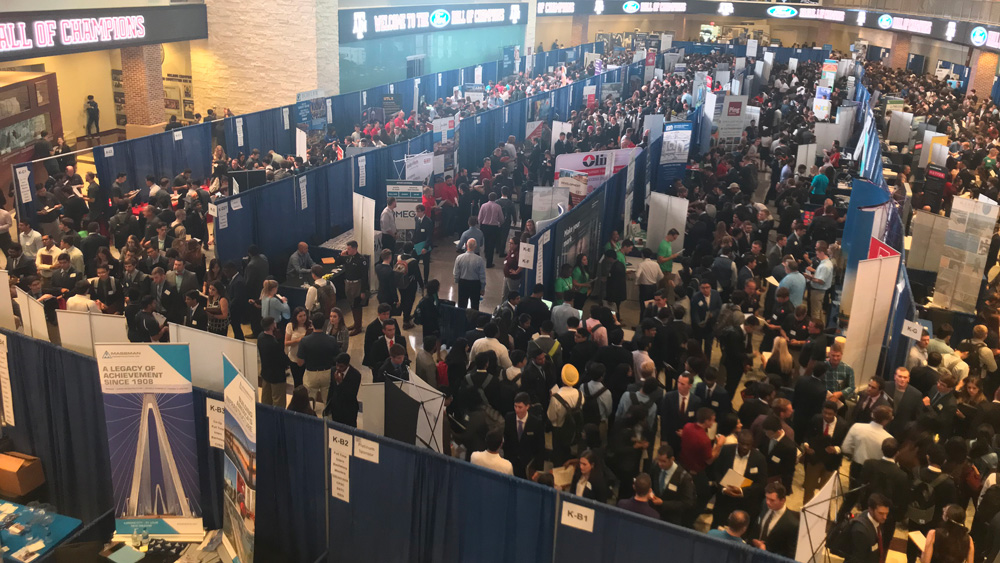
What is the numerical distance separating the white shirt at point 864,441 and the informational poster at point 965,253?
5876 millimetres

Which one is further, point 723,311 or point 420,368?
point 723,311

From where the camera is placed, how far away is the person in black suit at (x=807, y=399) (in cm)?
850

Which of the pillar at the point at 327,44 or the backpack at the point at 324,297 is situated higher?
the pillar at the point at 327,44

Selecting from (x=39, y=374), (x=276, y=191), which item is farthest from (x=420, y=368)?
(x=276, y=191)

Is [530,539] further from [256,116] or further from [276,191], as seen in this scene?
[256,116]

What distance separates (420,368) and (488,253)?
6747 mm

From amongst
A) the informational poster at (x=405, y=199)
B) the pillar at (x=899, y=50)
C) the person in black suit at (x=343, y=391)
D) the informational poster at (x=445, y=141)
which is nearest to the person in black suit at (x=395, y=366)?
the person in black suit at (x=343, y=391)

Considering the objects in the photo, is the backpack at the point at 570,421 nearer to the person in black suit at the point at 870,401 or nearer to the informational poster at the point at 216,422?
the person in black suit at the point at 870,401

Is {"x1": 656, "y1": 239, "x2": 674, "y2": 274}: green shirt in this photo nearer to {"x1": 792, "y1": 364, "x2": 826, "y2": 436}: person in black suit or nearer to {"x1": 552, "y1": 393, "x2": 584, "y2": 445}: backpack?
{"x1": 792, "y1": 364, "x2": 826, "y2": 436}: person in black suit

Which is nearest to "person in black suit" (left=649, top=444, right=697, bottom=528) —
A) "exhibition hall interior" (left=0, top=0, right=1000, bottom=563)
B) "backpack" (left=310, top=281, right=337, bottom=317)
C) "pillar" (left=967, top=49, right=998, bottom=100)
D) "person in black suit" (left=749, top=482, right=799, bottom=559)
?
"exhibition hall interior" (left=0, top=0, right=1000, bottom=563)

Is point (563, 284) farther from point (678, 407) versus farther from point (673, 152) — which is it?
point (673, 152)

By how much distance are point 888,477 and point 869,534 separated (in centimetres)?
112

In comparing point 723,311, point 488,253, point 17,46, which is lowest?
point 488,253

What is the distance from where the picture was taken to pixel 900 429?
8453 mm
